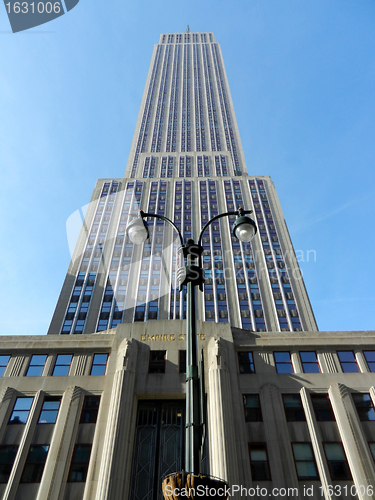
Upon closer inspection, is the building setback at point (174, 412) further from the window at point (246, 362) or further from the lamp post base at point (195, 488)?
the lamp post base at point (195, 488)

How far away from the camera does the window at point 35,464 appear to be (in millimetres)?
22481

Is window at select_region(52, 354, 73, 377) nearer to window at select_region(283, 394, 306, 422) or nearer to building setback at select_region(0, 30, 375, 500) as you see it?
building setback at select_region(0, 30, 375, 500)

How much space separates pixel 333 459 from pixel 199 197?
6768 cm

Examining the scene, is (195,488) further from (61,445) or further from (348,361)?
(348,361)

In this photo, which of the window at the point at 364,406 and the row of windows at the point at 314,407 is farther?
the row of windows at the point at 314,407

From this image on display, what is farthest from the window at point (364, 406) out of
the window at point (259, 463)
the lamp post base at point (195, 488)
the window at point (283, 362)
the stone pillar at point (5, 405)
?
the stone pillar at point (5, 405)

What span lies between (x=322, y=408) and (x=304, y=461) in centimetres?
403

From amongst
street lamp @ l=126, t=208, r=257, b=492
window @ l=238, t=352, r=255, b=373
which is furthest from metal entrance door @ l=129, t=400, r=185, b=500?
street lamp @ l=126, t=208, r=257, b=492

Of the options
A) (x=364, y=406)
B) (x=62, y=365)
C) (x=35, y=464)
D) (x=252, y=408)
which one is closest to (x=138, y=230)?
(x=252, y=408)

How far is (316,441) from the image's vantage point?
23953mm

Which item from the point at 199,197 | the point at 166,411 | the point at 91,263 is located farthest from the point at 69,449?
the point at 199,197

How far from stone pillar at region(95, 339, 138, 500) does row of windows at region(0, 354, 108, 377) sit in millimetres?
1764

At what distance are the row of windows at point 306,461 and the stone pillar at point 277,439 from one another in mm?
444

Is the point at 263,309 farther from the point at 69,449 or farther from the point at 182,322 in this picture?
the point at 69,449
